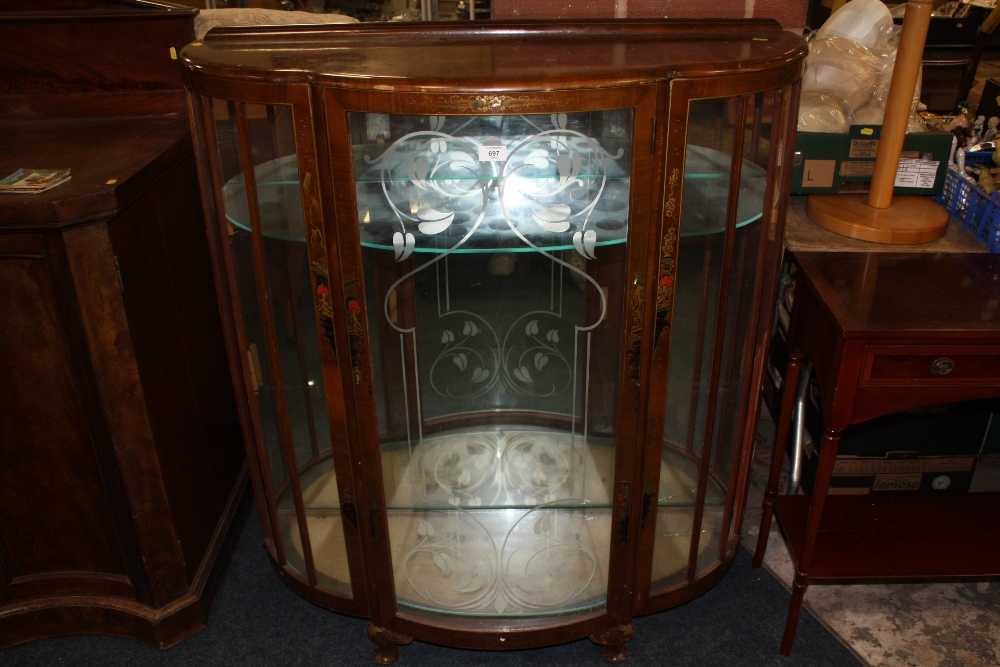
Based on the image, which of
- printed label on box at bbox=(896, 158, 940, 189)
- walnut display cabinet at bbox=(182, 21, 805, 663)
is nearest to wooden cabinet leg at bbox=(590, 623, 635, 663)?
walnut display cabinet at bbox=(182, 21, 805, 663)

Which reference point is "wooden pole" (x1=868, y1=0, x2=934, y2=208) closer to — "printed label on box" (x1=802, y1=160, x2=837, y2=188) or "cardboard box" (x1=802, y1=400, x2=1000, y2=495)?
"printed label on box" (x1=802, y1=160, x2=837, y2=188)

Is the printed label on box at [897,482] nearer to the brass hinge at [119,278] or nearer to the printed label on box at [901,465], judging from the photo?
the printed label on box at [901,465]

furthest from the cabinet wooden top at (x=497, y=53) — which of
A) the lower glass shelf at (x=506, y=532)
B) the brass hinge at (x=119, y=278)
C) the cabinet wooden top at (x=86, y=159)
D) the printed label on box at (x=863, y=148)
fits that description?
the lower glass shelf at (x=506, y=532)

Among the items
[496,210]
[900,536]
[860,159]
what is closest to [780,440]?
[900,536]

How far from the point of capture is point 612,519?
5.13 feet

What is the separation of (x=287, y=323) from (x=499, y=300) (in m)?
0.41

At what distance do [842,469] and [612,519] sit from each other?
0.83m

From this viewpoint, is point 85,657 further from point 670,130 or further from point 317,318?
point 670,130

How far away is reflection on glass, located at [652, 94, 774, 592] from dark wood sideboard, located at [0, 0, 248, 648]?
974 mm

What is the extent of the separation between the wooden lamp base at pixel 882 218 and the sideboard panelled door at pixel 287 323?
112cm

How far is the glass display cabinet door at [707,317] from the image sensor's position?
4.30 feet

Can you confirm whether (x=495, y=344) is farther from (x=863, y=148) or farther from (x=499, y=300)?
(x=863, y=148)

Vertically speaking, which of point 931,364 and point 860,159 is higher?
point 860,159

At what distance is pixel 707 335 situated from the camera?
151 cm
